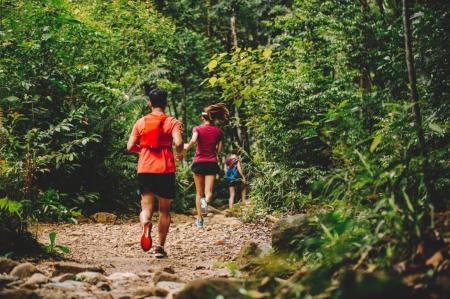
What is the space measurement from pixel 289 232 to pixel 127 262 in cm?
214

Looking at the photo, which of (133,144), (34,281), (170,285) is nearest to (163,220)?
(133,144)

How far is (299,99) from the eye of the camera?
8.96 metres

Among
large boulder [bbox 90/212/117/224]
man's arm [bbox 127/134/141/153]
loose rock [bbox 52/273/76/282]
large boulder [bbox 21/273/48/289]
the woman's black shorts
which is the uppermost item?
man's arm [bbox 127/134/141/153]

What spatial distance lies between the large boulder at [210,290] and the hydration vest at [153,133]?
11.6 feet

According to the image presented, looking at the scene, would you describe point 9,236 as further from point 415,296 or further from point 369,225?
point 415,296

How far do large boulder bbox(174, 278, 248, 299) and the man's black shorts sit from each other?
11.4 ft

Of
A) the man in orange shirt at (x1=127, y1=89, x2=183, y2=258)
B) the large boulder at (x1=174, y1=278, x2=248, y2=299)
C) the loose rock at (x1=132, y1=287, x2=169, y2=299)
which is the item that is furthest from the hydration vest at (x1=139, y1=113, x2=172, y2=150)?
the large boulder at (x1=174, y1=278, x2=248, y2=299)

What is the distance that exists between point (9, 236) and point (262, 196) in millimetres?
4844

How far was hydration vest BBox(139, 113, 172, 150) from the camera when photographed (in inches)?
248

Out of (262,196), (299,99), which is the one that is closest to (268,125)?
(299,99)

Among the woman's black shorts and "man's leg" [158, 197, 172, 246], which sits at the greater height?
the woman's black shorts

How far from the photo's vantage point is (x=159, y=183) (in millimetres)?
6367

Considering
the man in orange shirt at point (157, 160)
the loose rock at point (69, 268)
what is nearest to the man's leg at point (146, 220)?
the man in orange shirt at point (157, 160)

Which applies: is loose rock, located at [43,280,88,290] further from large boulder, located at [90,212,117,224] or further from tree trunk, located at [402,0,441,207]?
large boulder, located at [90,212,117,224]
